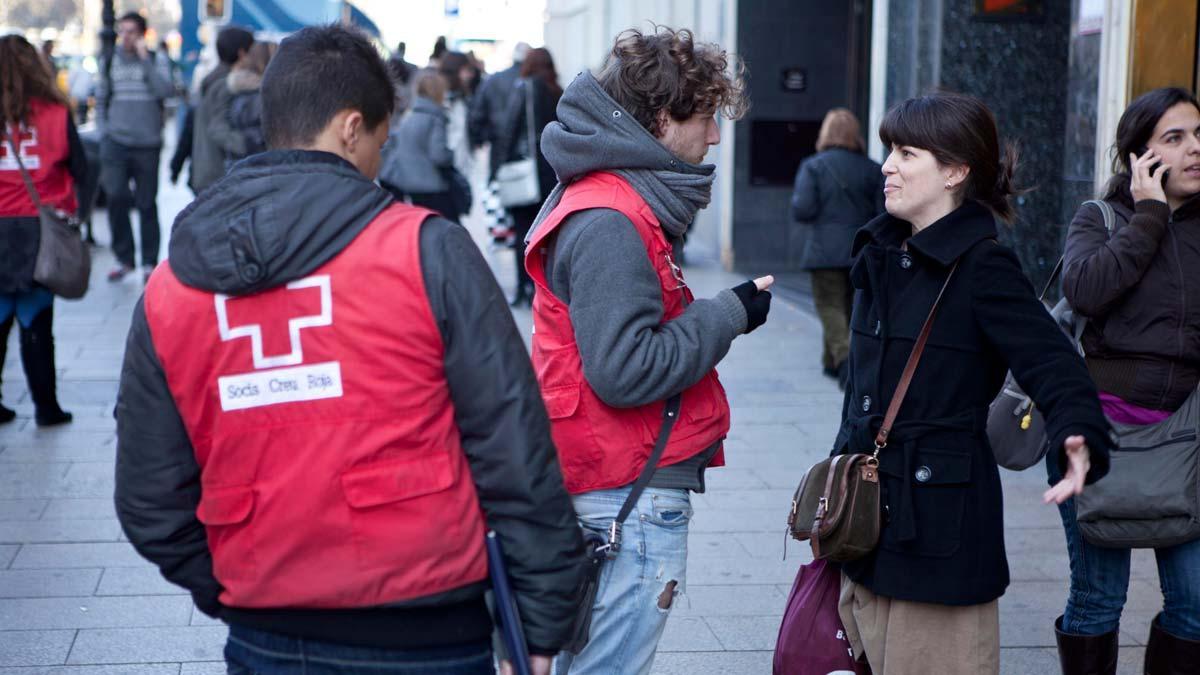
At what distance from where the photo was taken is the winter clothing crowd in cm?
219

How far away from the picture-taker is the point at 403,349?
2.18 m

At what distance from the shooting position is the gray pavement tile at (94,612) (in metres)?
4.75

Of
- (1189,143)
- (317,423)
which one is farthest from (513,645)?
(1189,143)

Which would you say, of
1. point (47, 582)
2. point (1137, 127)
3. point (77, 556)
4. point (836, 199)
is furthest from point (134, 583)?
point (836, 199)

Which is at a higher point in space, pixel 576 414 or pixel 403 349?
pixel 403 349

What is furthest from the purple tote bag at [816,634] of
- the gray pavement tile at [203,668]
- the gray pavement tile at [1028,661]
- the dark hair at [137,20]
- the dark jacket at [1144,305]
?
the dark hair at [137,20]

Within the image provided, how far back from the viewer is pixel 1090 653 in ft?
12.7

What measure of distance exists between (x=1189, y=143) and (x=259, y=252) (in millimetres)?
2561

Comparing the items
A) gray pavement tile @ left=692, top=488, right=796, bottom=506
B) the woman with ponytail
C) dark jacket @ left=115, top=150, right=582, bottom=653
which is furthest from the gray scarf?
the woman with ponytail

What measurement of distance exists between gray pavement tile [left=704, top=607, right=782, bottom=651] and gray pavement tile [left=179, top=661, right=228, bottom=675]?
1.49 metres

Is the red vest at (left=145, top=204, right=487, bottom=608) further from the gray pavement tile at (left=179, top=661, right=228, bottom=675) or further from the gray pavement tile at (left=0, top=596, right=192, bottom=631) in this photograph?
the gray pavement tile at (left=0, top=596, right=192, bottom=631)

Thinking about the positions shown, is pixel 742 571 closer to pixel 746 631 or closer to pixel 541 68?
pixel 746 631

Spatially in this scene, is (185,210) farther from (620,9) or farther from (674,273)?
(620,9)

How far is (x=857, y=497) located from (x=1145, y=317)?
104cm
